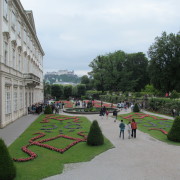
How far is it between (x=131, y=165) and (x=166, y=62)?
153 ft

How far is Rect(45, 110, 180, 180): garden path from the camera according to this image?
344 inches

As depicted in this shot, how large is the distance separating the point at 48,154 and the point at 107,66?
6424cm

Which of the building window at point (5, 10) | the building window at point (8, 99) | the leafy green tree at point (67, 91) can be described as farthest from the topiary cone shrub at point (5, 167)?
the leafy green tree at point (67, 91)

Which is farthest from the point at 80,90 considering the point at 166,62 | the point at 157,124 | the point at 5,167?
the point at 5,167

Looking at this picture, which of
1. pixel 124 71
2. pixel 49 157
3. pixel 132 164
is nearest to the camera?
pixel 132 164

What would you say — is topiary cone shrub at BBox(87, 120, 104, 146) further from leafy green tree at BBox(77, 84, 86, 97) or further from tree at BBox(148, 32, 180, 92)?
leafy green tree at BBox(77, 84, 86, 97)

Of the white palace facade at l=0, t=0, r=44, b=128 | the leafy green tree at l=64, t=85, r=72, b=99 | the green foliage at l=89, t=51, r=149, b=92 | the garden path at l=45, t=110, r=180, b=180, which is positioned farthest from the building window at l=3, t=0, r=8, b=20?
the leafy green tree at l=64, t=85, r=72, b=99

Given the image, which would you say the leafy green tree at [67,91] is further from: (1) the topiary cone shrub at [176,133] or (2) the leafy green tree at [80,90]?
(1) the topiary cone shrub at [176,133]

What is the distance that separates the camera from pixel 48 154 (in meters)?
11.7

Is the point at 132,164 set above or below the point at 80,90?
below

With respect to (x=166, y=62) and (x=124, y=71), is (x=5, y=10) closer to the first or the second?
(x=166, y=62)

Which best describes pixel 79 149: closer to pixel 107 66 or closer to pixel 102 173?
pixel 102 173

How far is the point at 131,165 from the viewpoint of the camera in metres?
10.1

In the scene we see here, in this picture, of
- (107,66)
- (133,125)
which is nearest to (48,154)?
(133,125)
